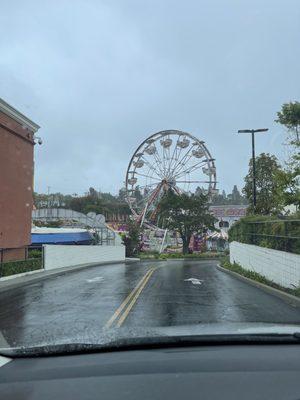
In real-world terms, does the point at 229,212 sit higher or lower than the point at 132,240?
higher

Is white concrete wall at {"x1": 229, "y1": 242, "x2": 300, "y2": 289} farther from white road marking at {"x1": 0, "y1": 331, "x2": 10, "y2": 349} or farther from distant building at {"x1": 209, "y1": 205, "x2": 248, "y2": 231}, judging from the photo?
distant building at {"x1": 209, "y1": 205, "x2": 248, "y2": 231}

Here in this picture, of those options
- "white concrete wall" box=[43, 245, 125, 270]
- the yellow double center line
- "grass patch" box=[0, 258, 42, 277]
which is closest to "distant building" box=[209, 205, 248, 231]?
"white concrete wall" box=[43, 245, 125, 270]

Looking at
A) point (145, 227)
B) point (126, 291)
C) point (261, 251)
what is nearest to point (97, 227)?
point (145, 227)

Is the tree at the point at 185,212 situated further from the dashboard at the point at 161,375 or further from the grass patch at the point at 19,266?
the dashboard at the point at 161,375

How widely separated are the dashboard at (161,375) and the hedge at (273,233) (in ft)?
45.7

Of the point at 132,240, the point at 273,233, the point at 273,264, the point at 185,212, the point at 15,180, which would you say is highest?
the point at 185,212

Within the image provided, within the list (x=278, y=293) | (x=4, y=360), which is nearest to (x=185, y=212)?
(x=278, y=293)

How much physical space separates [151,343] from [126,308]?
9.63 meters

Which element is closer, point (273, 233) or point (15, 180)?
point (273, 233)

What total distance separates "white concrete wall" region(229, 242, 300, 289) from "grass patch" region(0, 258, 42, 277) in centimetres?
1059

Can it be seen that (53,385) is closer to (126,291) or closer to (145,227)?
(126,291)

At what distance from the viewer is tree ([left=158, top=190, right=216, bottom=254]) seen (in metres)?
71.9

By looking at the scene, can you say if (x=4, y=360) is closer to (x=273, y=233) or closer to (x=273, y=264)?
(x=273, y=264)

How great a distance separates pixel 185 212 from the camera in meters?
72.9
